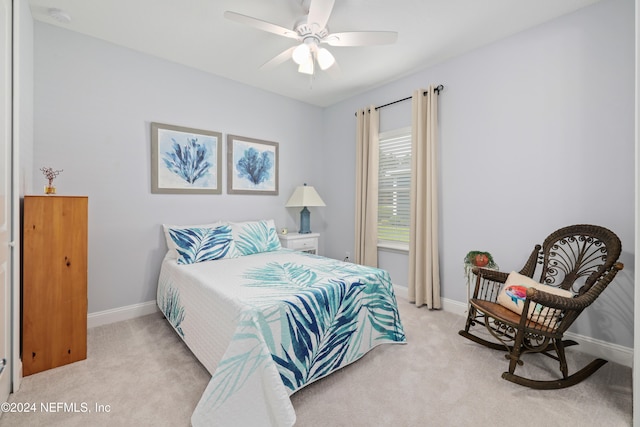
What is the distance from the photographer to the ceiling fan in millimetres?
1970

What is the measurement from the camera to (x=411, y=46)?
2.82 meters

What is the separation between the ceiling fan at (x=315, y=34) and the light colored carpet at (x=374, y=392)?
2.41 meters

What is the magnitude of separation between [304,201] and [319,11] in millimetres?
2319

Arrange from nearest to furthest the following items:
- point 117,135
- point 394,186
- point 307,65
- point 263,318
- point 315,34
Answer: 1. point 263,318
2. point 315,34
3. point 307,65
4. point 117,135
5. point 394,186

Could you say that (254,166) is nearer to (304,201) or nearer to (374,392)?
(304,201)

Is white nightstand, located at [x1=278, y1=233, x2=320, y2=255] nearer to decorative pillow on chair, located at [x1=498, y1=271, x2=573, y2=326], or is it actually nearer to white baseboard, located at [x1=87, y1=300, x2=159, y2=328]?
white baseboard, located at [x1=87, y1=300, x2=159, y2=328]

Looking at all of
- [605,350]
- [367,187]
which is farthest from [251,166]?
[605,350]

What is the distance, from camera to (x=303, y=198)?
3.94 meters

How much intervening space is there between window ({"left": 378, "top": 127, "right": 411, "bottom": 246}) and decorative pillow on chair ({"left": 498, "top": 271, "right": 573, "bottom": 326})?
143cm

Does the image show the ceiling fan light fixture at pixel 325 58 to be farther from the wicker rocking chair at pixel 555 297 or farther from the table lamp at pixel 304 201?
the wicker rocking chair at pixel 555 297

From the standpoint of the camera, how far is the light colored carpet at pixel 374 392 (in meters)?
1.56

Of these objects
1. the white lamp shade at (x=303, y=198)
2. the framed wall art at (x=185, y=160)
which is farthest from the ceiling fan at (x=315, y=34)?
the white lamp shade at (x=303, y=198)

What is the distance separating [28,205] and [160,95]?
168 centimetres

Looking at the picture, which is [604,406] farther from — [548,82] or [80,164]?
[80,164]
